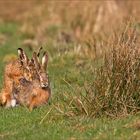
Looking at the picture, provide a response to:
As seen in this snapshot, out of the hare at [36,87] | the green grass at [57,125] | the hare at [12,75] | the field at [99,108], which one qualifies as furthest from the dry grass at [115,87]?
the hare at [12,75]

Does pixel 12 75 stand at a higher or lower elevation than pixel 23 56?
lower

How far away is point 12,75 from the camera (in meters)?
12.3

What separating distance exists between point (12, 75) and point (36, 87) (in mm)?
732

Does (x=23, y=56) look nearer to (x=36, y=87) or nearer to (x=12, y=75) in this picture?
(x=12, y=75)

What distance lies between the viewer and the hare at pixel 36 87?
11609mm

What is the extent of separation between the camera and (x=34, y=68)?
11.8m

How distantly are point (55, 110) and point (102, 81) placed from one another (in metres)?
0.88

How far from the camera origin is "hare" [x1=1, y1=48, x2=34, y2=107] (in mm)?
12016

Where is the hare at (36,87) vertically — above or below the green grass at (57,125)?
above

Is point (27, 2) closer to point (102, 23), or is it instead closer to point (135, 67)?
point (102, 23)

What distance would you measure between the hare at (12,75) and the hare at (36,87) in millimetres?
128

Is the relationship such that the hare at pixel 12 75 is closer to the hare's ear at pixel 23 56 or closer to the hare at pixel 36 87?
the hare's ear at pixel 23 56

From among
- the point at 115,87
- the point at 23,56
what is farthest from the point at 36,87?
the point at 115,87

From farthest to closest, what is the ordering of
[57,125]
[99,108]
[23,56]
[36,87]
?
[23,56] < [36,87] < [99,108] < [57,125]
